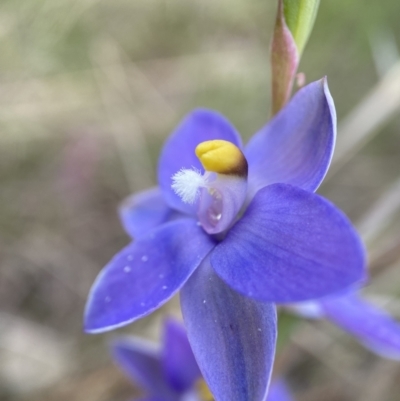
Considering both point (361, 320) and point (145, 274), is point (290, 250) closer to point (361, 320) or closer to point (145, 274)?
point (145, 274)

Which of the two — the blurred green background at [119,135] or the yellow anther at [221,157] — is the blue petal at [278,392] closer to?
the blurred green background at [119,135]

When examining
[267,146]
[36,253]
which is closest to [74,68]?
[36,253]

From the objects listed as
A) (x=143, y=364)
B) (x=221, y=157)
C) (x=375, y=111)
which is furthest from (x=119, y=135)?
(x=221, y=157)

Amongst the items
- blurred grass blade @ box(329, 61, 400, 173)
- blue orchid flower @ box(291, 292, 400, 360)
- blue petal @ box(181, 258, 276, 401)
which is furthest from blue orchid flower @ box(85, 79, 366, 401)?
blurred grass blade @ box(329, 61, 400, 173)

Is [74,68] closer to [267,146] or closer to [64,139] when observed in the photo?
[64,139]

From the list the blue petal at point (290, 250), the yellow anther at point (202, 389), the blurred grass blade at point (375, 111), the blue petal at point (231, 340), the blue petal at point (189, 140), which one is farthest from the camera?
the blurred grass blade at point (375, 111)

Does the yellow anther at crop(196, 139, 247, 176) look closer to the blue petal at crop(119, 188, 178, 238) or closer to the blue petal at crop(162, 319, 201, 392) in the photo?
the blue petal at crop(119, 188, 178, 238)

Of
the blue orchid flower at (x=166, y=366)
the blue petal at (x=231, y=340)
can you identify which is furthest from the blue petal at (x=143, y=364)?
the blue petal at (x=231, y=340)

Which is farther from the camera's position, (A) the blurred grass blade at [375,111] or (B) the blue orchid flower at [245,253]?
(A) the blurred grass blade at [375,111]
